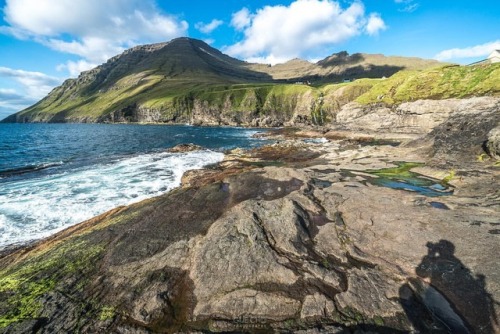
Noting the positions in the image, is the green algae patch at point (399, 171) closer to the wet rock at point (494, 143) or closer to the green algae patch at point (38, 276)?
the wet rock at point (494, 143)

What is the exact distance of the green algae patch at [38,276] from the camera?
10.3 meters

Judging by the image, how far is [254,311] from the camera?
9.92m

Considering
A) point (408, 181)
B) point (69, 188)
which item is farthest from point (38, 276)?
point (408, 181)

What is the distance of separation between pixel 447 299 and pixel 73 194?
35.8 m

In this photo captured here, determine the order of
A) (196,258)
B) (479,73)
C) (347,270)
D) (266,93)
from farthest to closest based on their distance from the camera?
(266,93), (479,73), (196,258), (347,270)

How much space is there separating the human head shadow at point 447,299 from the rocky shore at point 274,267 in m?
0.04

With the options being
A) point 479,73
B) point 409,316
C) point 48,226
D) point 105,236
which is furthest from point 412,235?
point 479,73

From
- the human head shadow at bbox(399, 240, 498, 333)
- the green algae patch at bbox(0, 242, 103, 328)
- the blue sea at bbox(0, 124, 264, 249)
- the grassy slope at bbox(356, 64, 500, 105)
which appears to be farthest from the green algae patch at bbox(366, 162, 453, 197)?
the grassy slope at bbox(356, 64, 500, 105)

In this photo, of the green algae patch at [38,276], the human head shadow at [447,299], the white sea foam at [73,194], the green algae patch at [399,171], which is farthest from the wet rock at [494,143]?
the green algae patch at [38,276]

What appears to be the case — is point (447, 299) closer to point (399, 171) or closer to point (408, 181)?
point (408, 181)

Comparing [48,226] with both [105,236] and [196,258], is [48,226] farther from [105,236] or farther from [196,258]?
[196,258]

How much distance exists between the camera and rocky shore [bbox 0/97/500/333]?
9641mm

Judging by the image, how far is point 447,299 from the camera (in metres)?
10.2

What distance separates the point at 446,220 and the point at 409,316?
8462 mm
